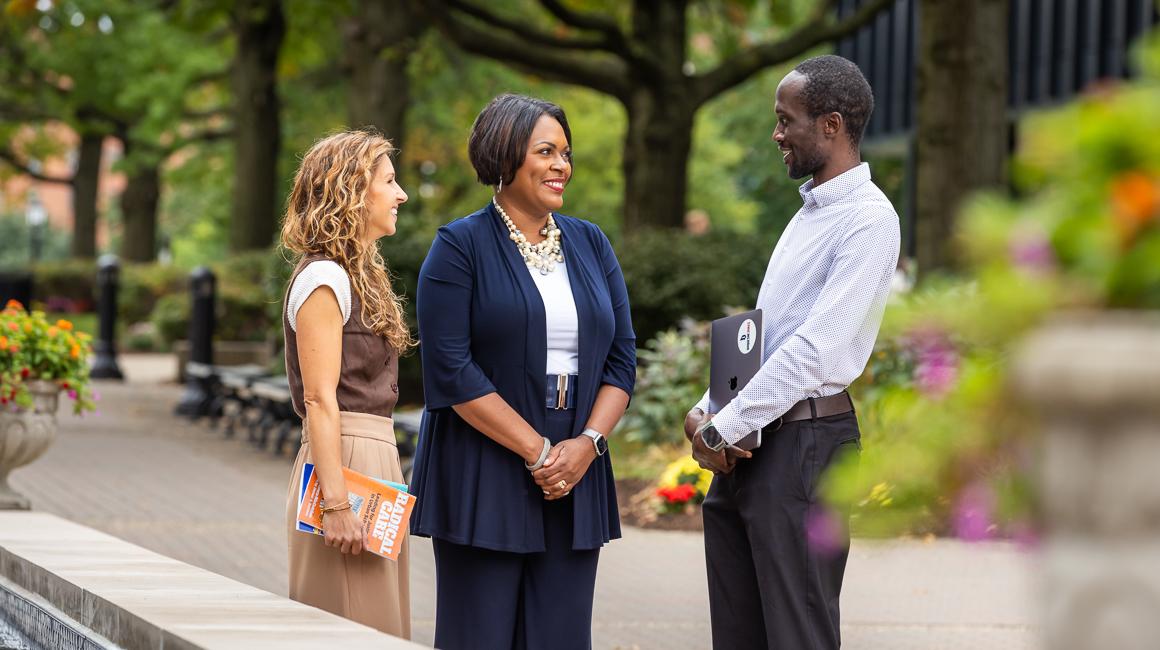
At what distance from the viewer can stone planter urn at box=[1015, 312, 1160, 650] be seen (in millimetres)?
1315

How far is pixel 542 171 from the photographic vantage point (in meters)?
4.07

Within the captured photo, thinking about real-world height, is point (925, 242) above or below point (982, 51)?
below

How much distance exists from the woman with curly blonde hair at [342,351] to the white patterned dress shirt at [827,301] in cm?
105

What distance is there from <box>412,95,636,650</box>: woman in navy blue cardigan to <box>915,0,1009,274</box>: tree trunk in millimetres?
7923

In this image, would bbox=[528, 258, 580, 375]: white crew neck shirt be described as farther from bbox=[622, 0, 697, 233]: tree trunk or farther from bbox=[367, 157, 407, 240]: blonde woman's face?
bbox=[622, 0, 697, 233]: tree trunk

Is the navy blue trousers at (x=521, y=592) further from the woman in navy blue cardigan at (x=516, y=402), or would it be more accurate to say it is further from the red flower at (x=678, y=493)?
the red flower at (x=678, y=493)

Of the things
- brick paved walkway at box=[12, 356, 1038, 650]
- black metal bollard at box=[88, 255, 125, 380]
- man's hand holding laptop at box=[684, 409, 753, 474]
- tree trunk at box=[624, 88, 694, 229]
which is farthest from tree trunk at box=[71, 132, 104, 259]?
man's hand holding laptop at box=[684, 409, 753, 474]

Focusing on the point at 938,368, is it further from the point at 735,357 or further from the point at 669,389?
the point at 669,389

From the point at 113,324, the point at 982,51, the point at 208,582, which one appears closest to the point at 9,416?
the point at 208,582

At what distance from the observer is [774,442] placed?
3.78m

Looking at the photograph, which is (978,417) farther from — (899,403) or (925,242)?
(925,242)

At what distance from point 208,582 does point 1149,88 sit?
375 centimetres

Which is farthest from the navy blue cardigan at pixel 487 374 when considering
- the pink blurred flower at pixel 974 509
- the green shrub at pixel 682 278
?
the green shrub at pixel 682 278

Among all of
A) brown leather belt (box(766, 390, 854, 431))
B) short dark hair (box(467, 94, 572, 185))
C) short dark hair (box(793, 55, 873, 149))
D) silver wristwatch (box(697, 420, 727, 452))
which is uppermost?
short dark hair (box(793, 55, 873, 149))
